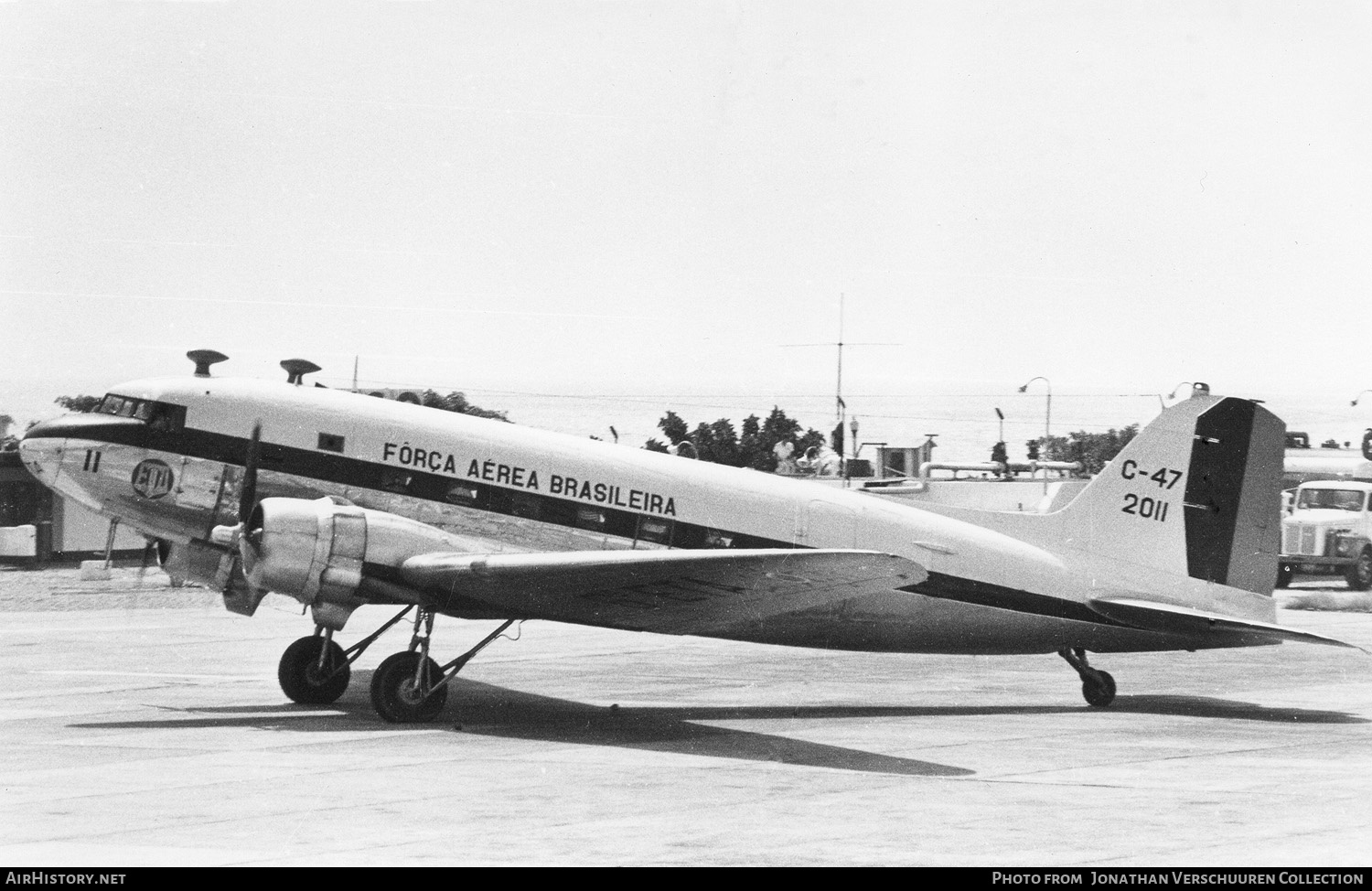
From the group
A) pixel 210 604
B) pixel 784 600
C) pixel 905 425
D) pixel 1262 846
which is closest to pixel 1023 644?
pixel 784 600

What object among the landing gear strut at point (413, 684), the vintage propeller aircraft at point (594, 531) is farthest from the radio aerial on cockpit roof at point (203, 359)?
the landing gear strut at point (413, 684)

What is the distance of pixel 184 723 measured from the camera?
14.8 m

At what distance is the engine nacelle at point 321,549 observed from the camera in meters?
14.2

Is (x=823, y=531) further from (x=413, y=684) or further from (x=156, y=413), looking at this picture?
(x=156, y=413)

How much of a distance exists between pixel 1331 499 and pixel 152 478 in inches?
1331

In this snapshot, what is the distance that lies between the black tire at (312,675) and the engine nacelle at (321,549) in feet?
5.21

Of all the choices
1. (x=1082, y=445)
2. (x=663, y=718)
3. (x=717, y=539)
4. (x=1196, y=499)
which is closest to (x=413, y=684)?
(x=663, y=718)

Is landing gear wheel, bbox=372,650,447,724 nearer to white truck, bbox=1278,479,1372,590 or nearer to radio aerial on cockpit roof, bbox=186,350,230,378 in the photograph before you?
radio aerial on cockpit roof, bbox=186,350,230,378

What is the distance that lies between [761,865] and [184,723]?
26.9 feet

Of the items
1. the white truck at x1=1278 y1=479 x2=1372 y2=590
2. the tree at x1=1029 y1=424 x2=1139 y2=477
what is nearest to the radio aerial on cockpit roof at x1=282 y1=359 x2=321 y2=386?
the white truck at x1=1278 y1=479 x2=1372 y2=590

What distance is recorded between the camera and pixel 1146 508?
1778 centimetres

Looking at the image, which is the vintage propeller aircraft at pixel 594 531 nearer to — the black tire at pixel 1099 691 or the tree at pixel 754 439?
the black tire at pixel 1099 691

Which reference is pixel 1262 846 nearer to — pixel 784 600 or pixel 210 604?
pixel 784 600

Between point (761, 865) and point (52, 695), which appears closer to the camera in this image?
point (761, 865)
